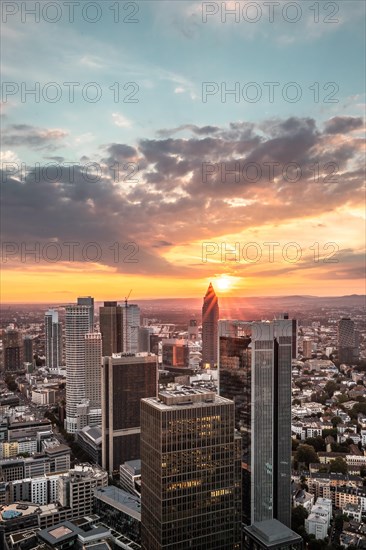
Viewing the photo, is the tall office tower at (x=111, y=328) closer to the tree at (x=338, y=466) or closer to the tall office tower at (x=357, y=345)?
the tree at (x=338, y=466)

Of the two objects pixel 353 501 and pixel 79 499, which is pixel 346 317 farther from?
pixel 79 499

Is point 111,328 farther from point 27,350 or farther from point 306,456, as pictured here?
point 306,456

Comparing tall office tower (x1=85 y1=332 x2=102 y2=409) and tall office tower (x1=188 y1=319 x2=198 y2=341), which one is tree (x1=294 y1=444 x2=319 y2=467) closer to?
tall office tower (x1=85 y1=332 x2=102 y2=409)

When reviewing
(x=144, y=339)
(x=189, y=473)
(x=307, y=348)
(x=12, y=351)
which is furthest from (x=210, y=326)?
(x=189, y=473)

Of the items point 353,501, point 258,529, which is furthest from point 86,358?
point 258,529

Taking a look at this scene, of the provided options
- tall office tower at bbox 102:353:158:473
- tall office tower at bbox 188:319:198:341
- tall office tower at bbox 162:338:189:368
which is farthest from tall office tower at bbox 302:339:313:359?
tall office tower at bbox 102:353:158:473

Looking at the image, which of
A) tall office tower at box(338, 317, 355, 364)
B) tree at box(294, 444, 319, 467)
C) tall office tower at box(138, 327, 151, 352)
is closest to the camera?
tree at box(294, 444, 319, 467)
